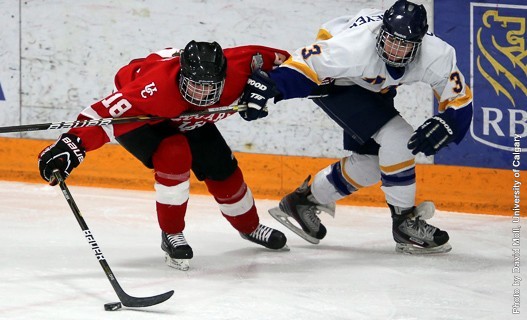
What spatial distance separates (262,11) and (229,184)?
4.37 feet

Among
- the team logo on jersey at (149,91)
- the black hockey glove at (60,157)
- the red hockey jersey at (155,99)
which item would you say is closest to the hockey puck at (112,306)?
the black hockey glove at (60,157)

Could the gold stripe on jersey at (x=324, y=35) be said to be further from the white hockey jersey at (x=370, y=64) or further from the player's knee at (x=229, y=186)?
the player's knee at (x=229, y=186)

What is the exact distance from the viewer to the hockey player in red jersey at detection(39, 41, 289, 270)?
393 cm

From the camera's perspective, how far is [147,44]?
5613 millimetres

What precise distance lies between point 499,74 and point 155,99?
1.87m

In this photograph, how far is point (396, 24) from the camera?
4.13 meters

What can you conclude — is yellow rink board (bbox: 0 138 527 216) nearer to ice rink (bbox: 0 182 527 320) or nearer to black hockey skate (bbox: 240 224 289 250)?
ice rink (bbox: 0 182 527 320)

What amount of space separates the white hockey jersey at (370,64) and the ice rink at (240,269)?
639mm

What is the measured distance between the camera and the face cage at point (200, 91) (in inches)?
155

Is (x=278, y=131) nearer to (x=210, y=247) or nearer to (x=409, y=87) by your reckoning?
(x=409, y=87)

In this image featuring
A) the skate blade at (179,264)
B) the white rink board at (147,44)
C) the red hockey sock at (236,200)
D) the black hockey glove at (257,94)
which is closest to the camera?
the black hockey glove at (257,94)

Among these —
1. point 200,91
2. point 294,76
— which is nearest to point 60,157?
point 200,91

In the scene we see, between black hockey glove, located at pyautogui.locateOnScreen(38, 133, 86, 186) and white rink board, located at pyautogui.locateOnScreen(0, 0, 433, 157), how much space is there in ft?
5.67

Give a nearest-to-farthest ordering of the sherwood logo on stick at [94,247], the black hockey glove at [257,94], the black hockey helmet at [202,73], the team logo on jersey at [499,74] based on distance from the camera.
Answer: the sherwood logo on stick at [94,247]
the black hockey helmet at [202,73]
the black hockey glove at [257,94]
the team logo on jersey at [499,74]
